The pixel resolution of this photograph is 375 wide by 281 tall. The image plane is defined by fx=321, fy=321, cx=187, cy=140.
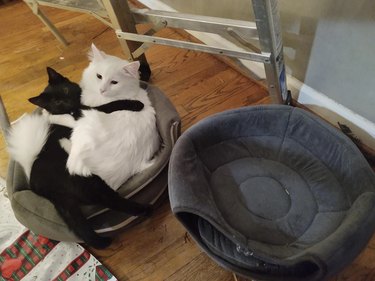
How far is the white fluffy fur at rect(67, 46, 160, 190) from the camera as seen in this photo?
1.01 m

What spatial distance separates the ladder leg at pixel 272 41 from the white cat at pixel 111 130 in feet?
1.40

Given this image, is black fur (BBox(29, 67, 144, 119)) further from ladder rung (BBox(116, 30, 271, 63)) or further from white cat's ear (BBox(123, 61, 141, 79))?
ladder rung (BBox(116, 30, 271, 63))

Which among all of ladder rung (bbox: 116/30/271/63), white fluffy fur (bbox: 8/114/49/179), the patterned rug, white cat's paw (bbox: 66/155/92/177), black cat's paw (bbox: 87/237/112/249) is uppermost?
ladder rung (bbox: 116/30/271/63)

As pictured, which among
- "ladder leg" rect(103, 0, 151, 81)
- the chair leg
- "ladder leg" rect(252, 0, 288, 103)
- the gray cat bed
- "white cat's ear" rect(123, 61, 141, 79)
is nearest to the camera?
the gray cat bed

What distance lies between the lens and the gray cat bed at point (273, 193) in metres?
0.78

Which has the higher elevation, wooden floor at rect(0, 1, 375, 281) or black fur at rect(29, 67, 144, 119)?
black fur at rect(29, 67, 144, 119)

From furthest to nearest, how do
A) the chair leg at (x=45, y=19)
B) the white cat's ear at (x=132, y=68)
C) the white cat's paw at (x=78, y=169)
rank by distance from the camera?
1. the chair leg at (x=45, y=19)
2. the white cat's ear at (x=132, y=68)
3. the white cat's paw at (x=78, y=169)

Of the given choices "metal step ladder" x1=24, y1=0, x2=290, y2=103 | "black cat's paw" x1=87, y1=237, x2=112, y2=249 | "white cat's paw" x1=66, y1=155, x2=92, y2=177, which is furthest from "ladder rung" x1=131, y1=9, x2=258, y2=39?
"black cat's paw" x1=87, y1=237, x2=112, y2=249

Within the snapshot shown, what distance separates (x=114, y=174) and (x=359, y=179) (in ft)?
2.36

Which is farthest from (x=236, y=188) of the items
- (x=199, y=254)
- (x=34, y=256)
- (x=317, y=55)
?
(x=34, y=256)

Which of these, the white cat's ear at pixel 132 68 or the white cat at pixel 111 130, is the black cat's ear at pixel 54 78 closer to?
the white cat at pixel 111 130

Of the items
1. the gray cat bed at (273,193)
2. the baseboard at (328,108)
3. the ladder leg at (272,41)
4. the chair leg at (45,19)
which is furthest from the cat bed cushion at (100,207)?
the chair leg at (45,19)

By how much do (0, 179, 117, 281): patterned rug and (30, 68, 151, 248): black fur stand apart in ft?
0.33

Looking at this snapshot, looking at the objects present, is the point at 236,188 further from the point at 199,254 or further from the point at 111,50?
the point at 111,50
